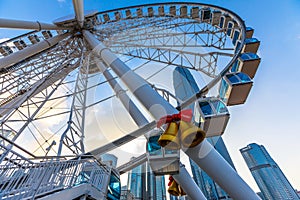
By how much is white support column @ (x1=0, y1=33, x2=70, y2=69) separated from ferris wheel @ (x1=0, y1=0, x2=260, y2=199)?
37mm

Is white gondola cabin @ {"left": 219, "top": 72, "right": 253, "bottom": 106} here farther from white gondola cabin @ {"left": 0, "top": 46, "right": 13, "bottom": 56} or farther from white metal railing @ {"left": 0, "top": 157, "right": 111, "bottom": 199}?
white gondola cabin @ {"left": 0, "top": 46, "right": 13, "bottom": 56}

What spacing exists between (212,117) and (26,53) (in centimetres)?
767

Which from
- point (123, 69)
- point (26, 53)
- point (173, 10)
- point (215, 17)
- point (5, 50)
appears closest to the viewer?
point (123, 69)

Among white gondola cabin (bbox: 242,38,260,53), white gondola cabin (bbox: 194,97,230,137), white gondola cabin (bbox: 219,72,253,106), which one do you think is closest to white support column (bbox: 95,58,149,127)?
white gondola cabin (bbox: 194,97,230,137)

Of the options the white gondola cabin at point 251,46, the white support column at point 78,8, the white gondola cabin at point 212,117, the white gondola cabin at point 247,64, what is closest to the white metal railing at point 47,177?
the white gondola cabin at point 212,117

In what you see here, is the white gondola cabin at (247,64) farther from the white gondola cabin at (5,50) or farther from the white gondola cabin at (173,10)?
the white gondola cabin at (5,50)

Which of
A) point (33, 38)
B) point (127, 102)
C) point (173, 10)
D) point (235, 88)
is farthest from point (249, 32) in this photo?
point (33, 38)

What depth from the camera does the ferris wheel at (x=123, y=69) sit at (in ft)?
15.4

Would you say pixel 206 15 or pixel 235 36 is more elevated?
pixel 206 15

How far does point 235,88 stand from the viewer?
4.26 meters

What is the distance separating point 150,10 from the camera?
10547 millimetres

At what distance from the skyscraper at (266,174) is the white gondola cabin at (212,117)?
188 feet

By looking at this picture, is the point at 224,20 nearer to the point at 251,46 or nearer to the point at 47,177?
the point at 251,46

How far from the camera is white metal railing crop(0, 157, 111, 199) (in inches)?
122
